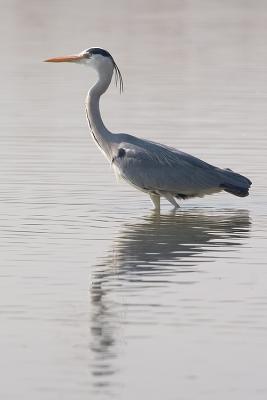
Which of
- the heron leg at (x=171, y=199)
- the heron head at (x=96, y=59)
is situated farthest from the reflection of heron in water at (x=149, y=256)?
the heron head at (x=96, y=59)

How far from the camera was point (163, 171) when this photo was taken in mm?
14781

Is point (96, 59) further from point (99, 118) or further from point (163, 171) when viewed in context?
point (163, 171)

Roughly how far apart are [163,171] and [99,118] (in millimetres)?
933

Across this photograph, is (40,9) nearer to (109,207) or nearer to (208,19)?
(208,19)

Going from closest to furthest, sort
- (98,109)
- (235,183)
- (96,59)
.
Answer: (235,183), (98,109), (96,59)

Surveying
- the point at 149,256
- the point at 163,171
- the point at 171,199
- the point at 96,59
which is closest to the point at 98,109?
the point at 96,59

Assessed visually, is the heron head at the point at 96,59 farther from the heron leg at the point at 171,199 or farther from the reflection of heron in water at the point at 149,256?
the reflection of heron in water at the point at 149,256

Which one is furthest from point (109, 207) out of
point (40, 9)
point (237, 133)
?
point (40, 9)

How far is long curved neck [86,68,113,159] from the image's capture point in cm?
1502

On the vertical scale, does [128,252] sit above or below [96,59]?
below

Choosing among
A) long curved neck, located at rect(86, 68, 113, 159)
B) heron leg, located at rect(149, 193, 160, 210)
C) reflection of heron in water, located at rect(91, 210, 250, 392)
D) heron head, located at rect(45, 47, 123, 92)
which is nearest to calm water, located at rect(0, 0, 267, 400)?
reflection of heron in water, located at rect(91, 210, 250, 392)

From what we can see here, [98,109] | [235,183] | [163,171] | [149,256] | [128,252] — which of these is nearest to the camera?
[149,256]

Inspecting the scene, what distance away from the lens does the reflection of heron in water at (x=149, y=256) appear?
938 centimetres

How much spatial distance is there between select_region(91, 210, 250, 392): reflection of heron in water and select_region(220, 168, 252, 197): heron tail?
18 centimetres
